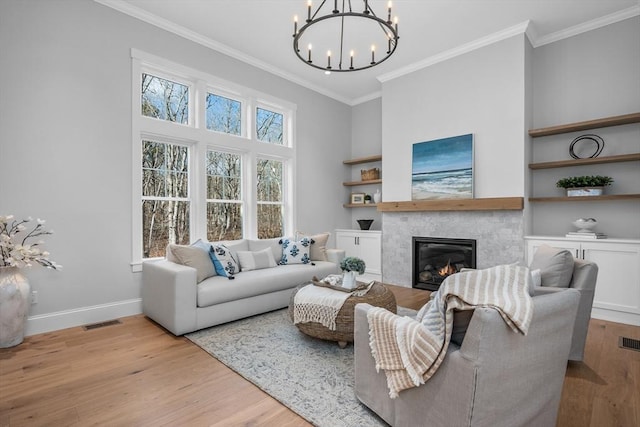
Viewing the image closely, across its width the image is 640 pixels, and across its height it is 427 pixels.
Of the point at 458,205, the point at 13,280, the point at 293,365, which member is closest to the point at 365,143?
the point at 458,205

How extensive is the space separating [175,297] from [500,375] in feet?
8.45

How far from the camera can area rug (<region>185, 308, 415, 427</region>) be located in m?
1.84

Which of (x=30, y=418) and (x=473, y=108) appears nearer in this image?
(x=30, y=418)

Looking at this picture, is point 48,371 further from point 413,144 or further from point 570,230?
point 570,230

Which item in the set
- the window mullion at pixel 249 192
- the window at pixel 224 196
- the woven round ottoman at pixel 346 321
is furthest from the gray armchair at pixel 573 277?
the window at pixel 224 196

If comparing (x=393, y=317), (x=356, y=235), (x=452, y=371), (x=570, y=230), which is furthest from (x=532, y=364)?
(x=356, y=235)

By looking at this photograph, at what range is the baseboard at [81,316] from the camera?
9.76 ft

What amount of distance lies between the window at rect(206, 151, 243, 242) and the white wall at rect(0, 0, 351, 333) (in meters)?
1.04

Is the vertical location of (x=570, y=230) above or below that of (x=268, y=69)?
below

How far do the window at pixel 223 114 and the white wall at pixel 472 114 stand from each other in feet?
7.59

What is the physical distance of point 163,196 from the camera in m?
3.95

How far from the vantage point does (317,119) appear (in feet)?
18.7

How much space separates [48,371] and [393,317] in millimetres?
2496

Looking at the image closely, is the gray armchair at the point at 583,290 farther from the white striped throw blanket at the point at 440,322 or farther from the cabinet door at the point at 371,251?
the cabinet door at the point at 371,251
